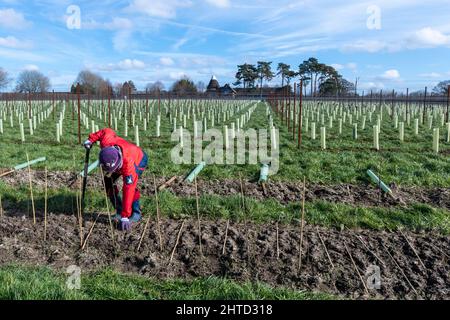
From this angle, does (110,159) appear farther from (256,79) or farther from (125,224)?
(256,79)

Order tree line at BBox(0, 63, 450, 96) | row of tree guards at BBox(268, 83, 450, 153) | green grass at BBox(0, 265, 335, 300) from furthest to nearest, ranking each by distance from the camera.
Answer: tree line at BBox(0, 63, 450, 96)
row of tree guards at BBox(268, 83, 450, 153)
green grass at BBox(0, 265, 335, 300)

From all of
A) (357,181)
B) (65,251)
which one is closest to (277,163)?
(357,181)

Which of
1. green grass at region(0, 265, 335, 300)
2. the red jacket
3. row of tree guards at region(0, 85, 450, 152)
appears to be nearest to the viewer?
green grass at region(0, 265, 335, 300)

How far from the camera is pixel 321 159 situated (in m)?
8.08

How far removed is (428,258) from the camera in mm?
3703

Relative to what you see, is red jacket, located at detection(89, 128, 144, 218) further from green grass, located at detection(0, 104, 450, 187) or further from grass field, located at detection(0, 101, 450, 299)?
green grass, located at detection(0, 104, 450, 187)

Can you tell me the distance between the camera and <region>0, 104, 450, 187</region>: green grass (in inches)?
269

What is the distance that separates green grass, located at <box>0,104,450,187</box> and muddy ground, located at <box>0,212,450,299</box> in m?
2.06

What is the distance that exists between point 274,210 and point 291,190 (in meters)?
0.98

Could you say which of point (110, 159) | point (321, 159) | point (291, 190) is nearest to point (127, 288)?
point (110, 159)

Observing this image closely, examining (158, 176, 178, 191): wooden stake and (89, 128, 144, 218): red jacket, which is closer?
(89, 128, 144, 218): red jacket

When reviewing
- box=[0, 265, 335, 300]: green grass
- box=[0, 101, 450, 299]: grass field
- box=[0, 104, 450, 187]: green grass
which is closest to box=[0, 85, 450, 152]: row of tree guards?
box=[0, 104, 450, 187]: green grass

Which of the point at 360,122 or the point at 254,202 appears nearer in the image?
the point at 254,202
